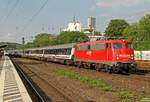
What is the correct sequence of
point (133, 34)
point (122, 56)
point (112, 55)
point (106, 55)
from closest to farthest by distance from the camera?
point (122, 56) < point (112, 55) < point (106, 55) < point (133, 34)

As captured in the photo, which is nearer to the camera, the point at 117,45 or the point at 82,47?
the point at 117,45

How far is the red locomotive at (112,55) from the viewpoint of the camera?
1759 cm

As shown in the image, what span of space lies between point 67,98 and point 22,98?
2.27 meters

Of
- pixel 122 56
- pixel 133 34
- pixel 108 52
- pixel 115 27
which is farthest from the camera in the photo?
pixel 115 27

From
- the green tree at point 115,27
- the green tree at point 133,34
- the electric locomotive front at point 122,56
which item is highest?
the green tree at point 115,27

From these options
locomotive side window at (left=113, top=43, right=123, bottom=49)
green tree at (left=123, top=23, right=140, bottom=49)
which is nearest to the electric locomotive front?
locomotive side window at (left=113, top=43, right=123, bottom=49)

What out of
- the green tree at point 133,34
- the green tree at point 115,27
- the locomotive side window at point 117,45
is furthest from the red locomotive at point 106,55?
the green tree at point 115,27

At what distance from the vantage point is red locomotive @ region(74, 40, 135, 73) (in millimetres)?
17594

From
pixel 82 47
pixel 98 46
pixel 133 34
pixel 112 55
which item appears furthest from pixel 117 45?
pixel 133 34

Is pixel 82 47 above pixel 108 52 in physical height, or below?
above

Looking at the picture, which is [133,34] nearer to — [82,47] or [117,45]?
[82,47]

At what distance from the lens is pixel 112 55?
704 inches

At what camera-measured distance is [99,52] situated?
2009 centimetres

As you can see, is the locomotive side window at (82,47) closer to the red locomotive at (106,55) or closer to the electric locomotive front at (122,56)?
the red locomotive at (106,55)
